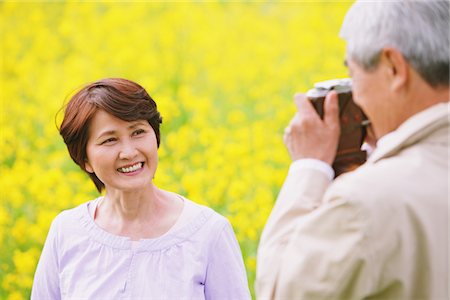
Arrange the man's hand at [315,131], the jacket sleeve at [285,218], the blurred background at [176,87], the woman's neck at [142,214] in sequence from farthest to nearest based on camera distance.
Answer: the blurred background at [176,87], the woman's neck at [142,214], the man's hand at [315,131], the jacket sleeve at [285,218]

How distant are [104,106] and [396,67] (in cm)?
118

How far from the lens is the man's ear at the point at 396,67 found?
66.5 inches

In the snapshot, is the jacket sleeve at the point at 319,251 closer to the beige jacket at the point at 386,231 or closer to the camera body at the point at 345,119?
the beige jacket at the point at 386,231

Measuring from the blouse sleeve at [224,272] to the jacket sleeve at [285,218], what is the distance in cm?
83

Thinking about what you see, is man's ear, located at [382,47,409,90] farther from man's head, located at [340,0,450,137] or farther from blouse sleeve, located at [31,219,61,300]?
blouse sleeve, located at [31,219,61,300]

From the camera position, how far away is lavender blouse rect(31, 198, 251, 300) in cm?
262

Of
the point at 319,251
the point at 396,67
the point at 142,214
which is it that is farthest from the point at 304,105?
the point at 142,214

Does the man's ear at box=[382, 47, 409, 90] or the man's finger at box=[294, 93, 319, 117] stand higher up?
the man's ear at box=[382, 47, 409, 90]

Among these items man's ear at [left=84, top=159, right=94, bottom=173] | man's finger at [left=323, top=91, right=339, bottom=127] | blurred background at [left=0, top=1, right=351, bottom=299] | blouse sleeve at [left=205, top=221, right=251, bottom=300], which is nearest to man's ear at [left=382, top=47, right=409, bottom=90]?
man's finger at [left=323, top=91, right=339, bottom=127]

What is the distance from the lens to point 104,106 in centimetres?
266

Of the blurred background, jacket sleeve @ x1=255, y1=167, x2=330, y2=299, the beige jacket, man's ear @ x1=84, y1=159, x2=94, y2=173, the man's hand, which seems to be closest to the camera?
the beige jacket

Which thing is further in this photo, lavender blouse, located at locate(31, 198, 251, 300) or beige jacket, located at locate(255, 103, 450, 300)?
lavender blouse, located at locate(31, 198, 251, 300)

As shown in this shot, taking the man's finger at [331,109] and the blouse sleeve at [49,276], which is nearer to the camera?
the man's finger at [331,109]

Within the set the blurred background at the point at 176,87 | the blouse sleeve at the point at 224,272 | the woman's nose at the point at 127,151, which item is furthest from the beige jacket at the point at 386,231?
the blurred background at the point at 176,87
